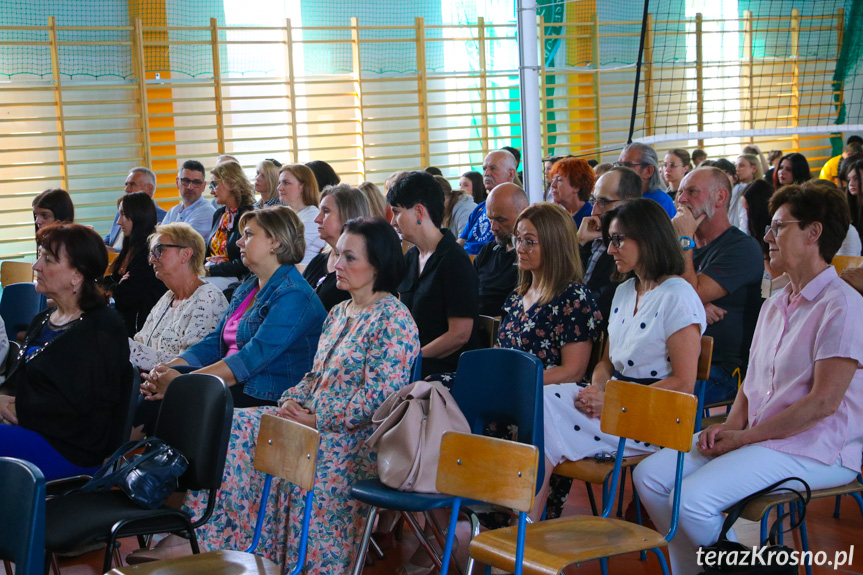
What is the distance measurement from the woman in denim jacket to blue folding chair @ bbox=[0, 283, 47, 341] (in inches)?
71.0

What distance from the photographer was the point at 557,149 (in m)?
10.9

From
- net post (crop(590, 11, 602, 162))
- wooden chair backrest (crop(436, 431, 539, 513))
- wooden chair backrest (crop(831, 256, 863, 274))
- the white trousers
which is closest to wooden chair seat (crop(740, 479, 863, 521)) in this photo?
the white trousers

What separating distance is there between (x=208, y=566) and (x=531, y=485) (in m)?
0.89

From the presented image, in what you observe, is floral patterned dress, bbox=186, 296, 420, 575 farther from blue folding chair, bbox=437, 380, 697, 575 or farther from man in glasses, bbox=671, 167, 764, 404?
man in glasses, bbox=671, 167, 764, 404

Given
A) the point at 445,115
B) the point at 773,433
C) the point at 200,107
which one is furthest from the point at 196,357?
the point at 445,115

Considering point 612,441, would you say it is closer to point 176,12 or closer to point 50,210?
point 50,210

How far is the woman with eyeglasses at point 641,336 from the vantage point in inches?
117

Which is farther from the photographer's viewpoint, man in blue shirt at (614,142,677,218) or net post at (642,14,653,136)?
net post at (642,14,653,136)

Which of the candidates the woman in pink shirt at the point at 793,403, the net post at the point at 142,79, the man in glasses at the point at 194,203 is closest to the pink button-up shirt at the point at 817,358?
the woman in pink shirt at the point at 793,403

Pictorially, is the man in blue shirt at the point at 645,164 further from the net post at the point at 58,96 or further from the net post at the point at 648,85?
the net post at the point at 58,96

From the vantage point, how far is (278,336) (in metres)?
3.47

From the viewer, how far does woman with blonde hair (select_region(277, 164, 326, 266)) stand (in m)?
5.42

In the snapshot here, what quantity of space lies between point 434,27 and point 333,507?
25.9ft

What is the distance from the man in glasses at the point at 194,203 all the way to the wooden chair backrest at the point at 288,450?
4.10 m
